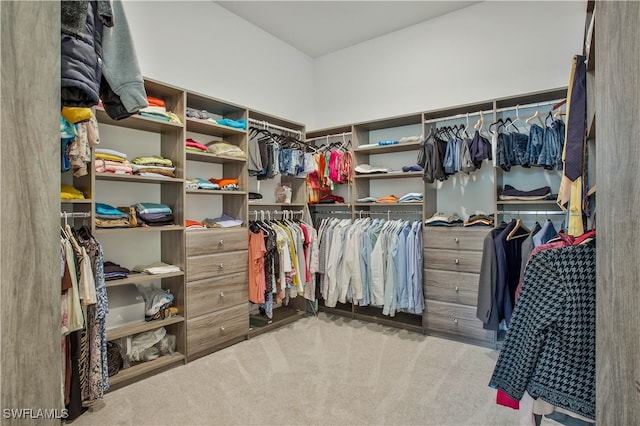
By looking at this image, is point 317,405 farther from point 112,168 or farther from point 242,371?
point 112,168

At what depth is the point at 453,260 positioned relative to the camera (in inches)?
127

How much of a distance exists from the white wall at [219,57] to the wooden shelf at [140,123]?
1.69ft

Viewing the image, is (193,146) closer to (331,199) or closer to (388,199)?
(331,199)

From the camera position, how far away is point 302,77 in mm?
4605

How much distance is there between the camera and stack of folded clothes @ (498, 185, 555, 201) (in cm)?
288

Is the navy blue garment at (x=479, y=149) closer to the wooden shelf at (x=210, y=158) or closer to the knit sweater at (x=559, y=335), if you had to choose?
the knit sweater at (x=559, y=335)

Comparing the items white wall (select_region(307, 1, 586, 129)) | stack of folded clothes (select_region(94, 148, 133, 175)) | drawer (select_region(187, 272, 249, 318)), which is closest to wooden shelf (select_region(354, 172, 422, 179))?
white wall (select_region(307, 1, 586, 129))

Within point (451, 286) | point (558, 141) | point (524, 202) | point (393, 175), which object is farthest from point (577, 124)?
point (393, 175)

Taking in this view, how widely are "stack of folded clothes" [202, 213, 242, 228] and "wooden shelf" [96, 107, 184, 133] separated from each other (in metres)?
0.89

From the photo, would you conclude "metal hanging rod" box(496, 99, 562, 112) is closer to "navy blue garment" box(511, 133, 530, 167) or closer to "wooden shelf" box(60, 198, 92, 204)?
"navy blue garment" box(511, 133, 530, 167)

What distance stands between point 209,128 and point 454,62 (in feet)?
8.62

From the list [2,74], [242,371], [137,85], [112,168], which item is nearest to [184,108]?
[112,168]

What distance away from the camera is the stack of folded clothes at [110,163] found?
239 centimetres

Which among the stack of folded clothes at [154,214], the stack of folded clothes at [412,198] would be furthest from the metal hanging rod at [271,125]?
the stack of folded clothes at [412,198]
